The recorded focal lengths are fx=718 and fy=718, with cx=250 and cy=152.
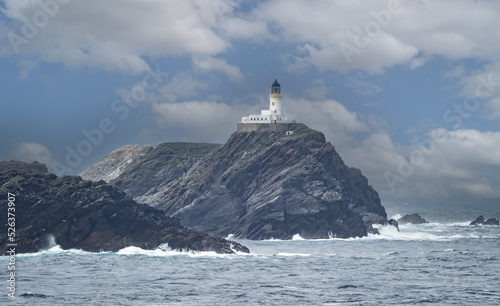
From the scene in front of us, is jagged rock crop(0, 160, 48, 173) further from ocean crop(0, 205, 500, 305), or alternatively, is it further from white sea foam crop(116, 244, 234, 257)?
ocean crop(0, 205, 500, 305)

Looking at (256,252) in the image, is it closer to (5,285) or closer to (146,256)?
(146,256)

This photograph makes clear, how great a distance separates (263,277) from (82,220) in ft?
150

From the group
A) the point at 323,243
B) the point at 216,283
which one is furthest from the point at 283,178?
the point at 216,283

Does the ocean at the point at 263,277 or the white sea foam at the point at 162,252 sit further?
the white sea foam at the point at 162,252

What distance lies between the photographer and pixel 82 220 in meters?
130

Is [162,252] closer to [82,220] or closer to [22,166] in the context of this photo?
[82,220]

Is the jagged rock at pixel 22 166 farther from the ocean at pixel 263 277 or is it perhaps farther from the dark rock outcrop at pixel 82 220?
the ocean at pixel 263 277

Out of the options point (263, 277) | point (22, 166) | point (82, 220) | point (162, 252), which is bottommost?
point (263, 277)

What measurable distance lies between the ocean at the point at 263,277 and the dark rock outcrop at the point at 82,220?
2.90 meters

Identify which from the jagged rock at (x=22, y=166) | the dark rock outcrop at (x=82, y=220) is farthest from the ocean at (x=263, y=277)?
the jagged rock at (x=22, y=166)

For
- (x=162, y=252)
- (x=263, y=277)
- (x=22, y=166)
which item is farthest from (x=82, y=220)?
(x=22, y=166)

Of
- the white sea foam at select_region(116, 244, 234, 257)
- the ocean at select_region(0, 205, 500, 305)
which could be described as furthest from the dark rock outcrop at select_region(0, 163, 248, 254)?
the ocean at select_region(0, 205, 500, 305)

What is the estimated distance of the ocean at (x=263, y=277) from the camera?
8012 cm

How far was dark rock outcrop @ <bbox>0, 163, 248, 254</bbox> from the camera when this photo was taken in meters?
125
